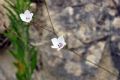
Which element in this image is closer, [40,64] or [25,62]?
[25,62]

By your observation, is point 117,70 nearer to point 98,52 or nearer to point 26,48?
point 98,52

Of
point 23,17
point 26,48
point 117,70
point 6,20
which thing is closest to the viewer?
point 23,17

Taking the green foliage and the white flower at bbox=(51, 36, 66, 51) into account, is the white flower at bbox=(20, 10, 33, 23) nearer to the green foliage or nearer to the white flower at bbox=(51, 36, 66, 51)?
the green foliage

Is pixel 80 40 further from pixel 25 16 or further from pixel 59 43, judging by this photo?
pixel 25 16

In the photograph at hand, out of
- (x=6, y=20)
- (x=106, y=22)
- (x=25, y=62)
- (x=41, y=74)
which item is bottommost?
(x=25, y=62)

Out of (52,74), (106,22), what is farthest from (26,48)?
(106,22)

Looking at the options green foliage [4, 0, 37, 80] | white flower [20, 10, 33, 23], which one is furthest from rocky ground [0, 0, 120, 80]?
white flower [20, 10, 33, 23]

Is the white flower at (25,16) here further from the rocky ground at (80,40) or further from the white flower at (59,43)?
the rocky ground at (80,40)

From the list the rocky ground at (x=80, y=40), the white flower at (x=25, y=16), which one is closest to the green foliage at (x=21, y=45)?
the white flower at (x=25, y=16)
